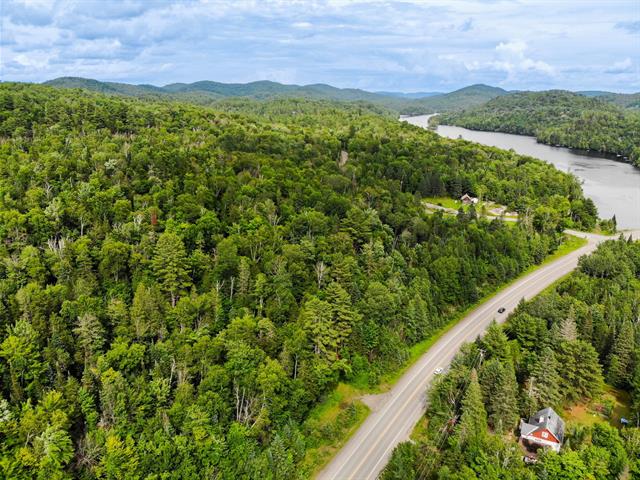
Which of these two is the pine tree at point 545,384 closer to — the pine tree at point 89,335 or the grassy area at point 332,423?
the grassy area at point 332,423

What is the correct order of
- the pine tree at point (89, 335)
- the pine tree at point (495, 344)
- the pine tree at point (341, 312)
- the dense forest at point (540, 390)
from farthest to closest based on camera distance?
Answer: the pine tree at point (341, 312) < the pine tree at point (495, 344) < the pine tree at point (89, 335) < the dense forest at point (540, 390)

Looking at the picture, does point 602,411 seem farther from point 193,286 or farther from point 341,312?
point 193,286

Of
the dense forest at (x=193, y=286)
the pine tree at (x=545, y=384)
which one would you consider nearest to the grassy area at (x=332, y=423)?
the dense forest at (x=193, y=286)

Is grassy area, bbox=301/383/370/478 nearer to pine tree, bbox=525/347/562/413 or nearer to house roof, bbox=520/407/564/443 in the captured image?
house roof, bbox=520/407/564/443

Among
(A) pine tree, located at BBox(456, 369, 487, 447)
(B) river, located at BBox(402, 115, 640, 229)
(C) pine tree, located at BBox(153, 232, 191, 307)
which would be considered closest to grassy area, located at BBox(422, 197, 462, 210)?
(B) river, located at BBox(402, 115, 640, 229)

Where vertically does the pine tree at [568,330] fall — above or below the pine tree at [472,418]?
above

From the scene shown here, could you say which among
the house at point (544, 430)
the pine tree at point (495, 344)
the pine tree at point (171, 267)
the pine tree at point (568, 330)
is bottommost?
the house at point (544, 430)
